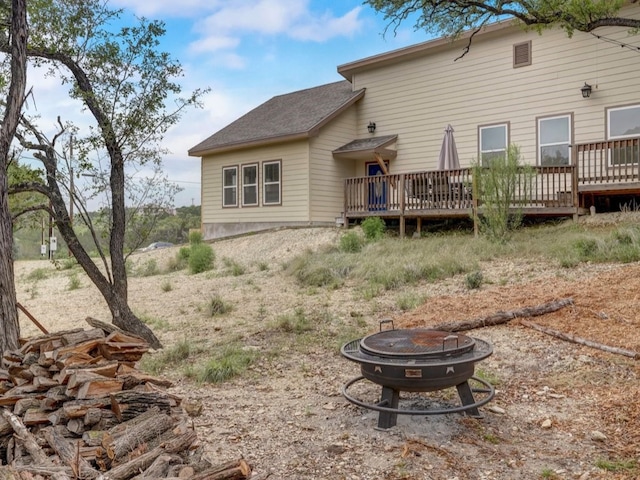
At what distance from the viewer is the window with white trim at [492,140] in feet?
45.7

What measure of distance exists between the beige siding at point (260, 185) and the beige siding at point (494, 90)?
8.15 ft

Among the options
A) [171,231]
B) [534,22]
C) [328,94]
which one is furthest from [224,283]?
[171,231]

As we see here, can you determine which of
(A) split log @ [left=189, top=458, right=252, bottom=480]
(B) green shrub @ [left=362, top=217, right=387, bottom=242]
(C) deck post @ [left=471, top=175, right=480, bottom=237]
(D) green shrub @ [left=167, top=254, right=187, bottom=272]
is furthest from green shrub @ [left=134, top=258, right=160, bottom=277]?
(A) split log @ [left=189, top=458, right=252, bottom=480]

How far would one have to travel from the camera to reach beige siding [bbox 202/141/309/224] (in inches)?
634

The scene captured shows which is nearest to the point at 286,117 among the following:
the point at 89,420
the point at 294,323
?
the point at 294,323

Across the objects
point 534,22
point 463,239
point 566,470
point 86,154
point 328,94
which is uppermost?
point 328,94

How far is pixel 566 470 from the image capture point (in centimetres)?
324

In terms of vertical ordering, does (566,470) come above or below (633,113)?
below

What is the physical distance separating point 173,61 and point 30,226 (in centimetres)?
274

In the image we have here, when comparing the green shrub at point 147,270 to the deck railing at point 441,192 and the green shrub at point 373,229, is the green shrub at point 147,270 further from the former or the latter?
the green shrub at point 373,229

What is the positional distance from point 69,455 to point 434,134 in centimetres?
1354

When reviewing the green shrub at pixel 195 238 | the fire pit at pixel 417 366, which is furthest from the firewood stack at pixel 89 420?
the green shrub at pixel 195 238

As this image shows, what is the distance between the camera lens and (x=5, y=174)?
538cm

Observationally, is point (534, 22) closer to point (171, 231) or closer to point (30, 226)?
point (30, 226)
